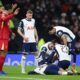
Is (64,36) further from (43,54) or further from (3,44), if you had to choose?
(3,44)

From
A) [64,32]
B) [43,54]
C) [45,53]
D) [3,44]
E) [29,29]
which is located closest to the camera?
[3,44]

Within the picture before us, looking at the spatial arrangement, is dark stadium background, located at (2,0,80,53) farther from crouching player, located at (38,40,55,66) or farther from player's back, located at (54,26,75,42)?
player's back, located at (54,26,75,42)

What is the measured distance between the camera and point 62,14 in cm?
3141

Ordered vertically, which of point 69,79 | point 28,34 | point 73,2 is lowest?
point 69,79

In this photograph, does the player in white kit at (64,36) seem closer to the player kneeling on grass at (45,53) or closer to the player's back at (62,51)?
the player's back at (62,51)

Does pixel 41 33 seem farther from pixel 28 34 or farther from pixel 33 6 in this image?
pixel 28 34

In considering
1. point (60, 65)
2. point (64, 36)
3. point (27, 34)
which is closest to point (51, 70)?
point (60, 65)

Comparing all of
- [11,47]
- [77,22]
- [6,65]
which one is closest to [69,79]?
[6,65]

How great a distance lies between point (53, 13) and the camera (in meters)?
32.1

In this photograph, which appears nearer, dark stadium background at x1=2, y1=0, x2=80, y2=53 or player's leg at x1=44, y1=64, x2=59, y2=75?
player's leg at x1=44, y1=64, x2=59, y2=75

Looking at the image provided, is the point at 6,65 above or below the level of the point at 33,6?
below

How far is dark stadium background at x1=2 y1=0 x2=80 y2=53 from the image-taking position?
29581 mm

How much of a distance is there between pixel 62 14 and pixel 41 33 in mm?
4234

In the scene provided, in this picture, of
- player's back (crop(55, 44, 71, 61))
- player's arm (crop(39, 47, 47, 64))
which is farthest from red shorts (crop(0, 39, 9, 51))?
player's back (crop(55, 44, 71, 61))
